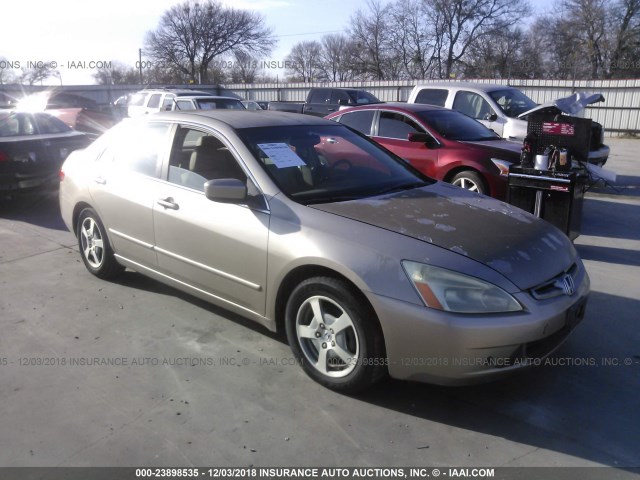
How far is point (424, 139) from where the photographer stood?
7762 millimetres

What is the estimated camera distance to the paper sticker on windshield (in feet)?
13.2

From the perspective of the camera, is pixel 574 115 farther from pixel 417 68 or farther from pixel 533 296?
pixel 417 68

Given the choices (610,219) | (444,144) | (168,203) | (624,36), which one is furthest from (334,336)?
(624,36)

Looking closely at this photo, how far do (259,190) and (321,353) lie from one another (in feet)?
3.78

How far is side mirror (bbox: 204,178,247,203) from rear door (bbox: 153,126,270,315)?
0.35ft

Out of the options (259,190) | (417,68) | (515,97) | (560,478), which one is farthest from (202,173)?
(417,68)

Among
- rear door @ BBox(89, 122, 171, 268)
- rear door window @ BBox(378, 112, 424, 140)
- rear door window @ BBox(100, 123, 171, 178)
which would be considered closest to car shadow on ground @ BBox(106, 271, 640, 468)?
rear door @ BBox(89, 122, 171, 268)

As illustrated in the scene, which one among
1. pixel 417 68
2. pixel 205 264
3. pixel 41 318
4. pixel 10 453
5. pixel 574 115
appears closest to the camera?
pixel 10 453

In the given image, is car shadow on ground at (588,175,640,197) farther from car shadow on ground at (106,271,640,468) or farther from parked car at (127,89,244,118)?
parked car at (127,89,244,118)

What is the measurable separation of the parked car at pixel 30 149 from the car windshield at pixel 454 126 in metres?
5.53

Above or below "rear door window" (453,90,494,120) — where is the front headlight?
below

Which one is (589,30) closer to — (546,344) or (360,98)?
(360,98)

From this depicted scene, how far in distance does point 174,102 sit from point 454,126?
964cm

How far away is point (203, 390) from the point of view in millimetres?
3520
